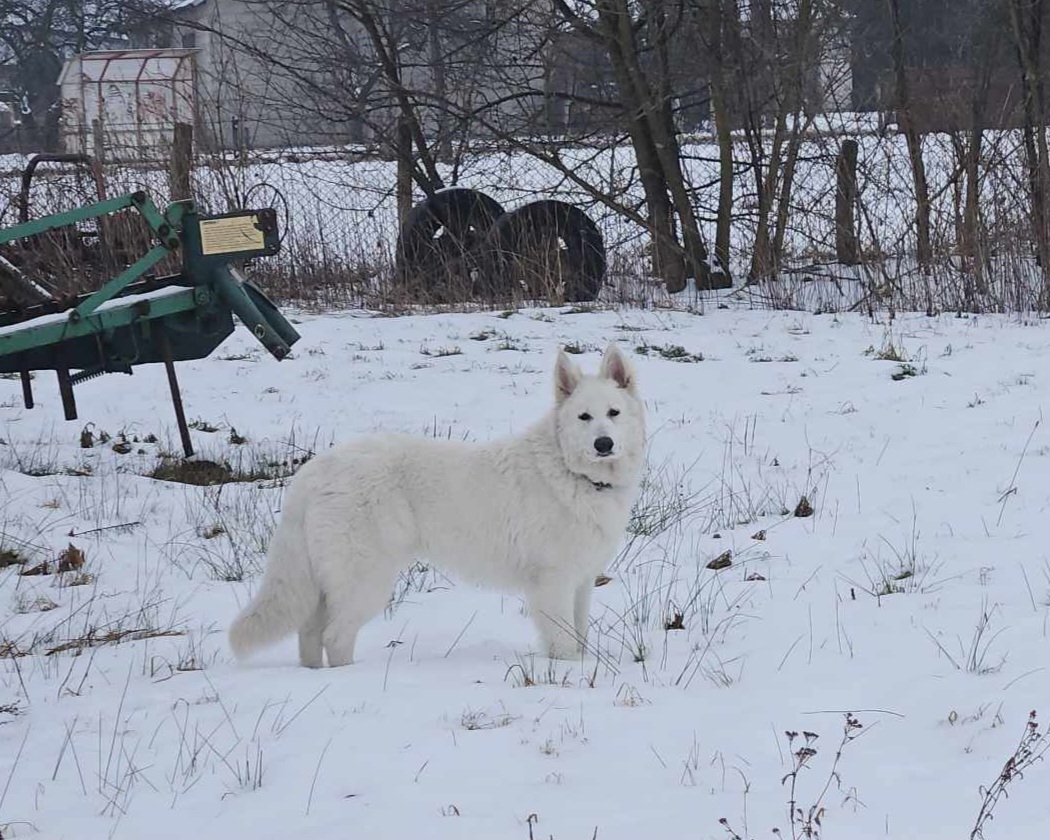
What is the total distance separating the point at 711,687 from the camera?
4.15 metres

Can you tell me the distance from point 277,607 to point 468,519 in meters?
0.81

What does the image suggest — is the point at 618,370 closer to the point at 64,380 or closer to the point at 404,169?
the point at 64,380

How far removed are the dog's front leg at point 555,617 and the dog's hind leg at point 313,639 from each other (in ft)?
2.68

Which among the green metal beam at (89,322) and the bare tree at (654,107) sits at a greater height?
the bare tree at (654,107)

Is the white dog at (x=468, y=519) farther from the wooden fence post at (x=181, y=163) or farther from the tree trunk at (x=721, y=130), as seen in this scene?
the wooden fence post at (x=181, y=163)

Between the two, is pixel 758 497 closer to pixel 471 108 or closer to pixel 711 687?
pixel 711 687

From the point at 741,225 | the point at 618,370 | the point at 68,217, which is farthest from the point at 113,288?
the point at 741,225

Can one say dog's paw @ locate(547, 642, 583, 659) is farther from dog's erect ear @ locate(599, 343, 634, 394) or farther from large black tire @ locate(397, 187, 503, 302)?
large black tire @ locate(397, 187, 503, 302)

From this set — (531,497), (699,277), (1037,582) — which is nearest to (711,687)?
(531,497)

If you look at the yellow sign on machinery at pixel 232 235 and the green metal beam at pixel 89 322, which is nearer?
the green metal beam at pixel 89 322

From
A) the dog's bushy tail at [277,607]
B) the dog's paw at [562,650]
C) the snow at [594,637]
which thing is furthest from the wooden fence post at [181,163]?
the dog's paw at [562,650]

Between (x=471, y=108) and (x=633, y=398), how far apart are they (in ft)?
31.5

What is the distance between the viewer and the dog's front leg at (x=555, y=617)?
4695mm

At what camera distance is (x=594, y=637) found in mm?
5039
